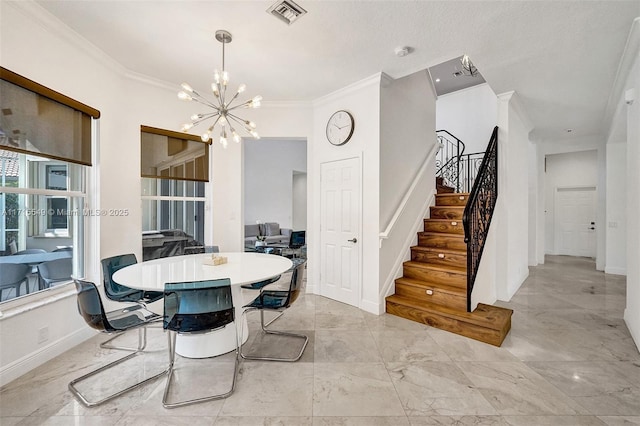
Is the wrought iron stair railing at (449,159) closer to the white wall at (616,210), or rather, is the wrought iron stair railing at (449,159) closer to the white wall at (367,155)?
the white wall at (616,210)

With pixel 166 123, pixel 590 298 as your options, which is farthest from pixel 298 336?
pixel 590 298

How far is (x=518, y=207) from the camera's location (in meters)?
4.27

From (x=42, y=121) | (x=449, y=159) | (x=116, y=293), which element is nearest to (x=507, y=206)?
(x=449, y=159)

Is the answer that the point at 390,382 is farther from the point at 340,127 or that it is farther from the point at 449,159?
the point at 449,159

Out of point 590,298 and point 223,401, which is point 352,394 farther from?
point 590,298

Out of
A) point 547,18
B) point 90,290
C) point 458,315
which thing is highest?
point 547,18

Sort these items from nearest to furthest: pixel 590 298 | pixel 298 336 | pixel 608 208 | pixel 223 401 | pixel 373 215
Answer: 1. pixel 223 401
2. pixel 298 336
3. pixel 373 215
4. pixel 590 298
5. pixel 608 208

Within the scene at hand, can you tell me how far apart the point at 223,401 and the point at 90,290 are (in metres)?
1.19

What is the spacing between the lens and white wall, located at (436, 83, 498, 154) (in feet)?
19.5

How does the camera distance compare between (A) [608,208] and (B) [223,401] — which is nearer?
(B) [223,401]

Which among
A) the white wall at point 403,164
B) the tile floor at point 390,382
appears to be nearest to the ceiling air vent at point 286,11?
the white wall at point 403,164

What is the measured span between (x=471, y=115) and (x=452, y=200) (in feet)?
9.34

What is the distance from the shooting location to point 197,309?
2010 mm

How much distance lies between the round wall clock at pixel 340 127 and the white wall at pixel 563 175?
6844mm
